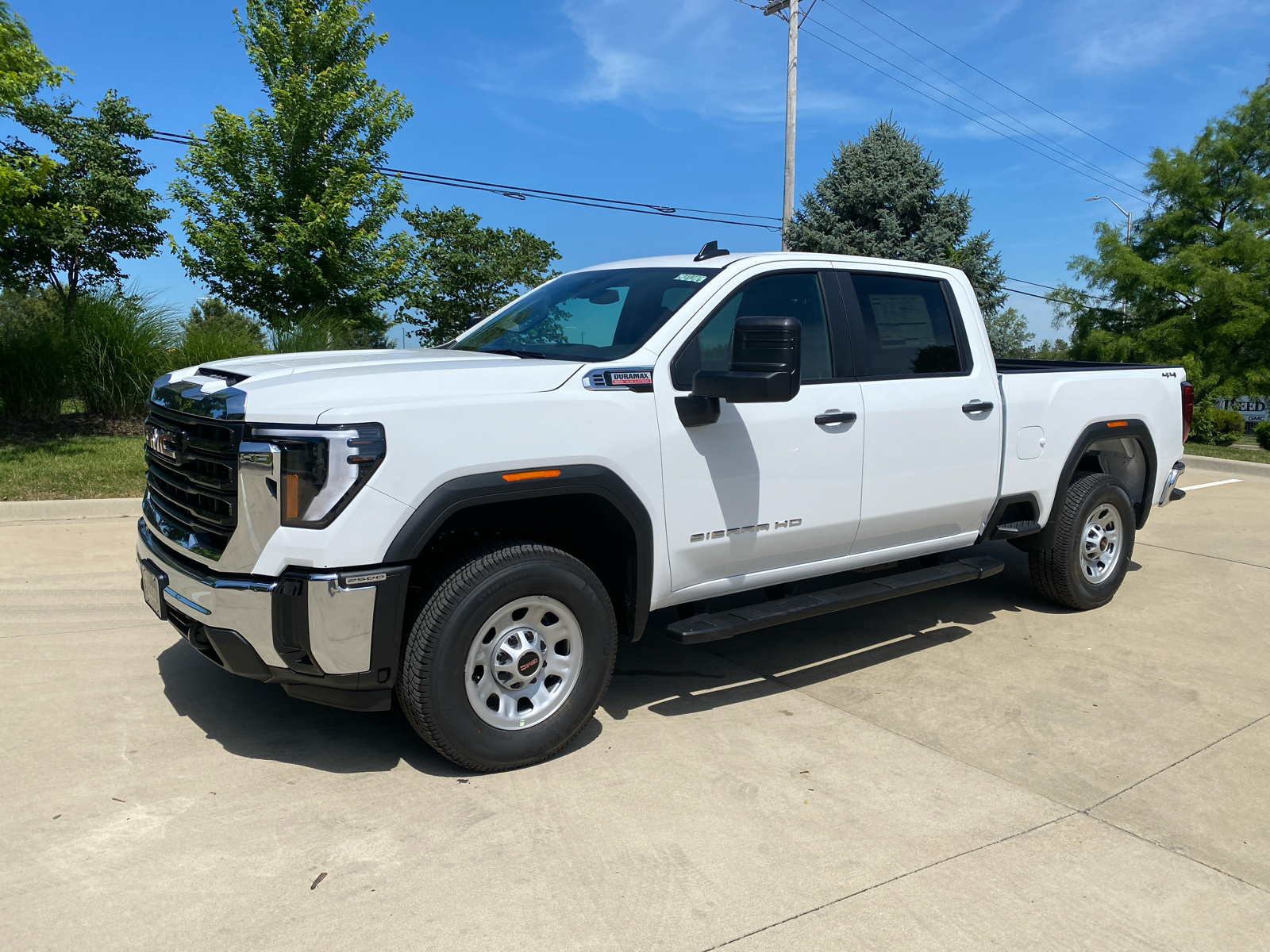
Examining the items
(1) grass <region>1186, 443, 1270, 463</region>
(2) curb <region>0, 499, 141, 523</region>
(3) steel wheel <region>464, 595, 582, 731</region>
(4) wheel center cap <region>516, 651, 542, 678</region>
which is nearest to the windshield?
(3) steel wheel <region>464, 595, 582, 731</region>

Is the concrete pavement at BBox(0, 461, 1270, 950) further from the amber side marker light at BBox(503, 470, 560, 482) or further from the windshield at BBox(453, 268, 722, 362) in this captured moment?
the windshield at BBox(453, 268, 722, 362)

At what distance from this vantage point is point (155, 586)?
12.6ft

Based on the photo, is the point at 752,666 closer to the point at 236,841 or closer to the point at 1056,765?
the point at 1056,765

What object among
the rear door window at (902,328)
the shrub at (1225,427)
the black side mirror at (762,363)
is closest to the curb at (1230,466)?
the shrub at (1225,427)

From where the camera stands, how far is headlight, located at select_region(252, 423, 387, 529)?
3.23 metres

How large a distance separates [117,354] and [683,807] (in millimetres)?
12212

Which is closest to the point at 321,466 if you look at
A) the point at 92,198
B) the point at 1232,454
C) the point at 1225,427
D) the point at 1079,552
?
the point at 1079,552

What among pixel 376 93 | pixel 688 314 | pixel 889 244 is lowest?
pixel 688 314

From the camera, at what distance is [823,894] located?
2.97 metres

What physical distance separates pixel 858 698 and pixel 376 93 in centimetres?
1524

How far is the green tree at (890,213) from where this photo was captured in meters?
21.5

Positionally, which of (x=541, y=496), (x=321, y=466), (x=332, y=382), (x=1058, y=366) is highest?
(x=1058, y=366)

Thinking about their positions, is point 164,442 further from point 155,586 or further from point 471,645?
point 471,645

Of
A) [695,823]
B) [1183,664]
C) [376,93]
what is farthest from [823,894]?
[376,93]
